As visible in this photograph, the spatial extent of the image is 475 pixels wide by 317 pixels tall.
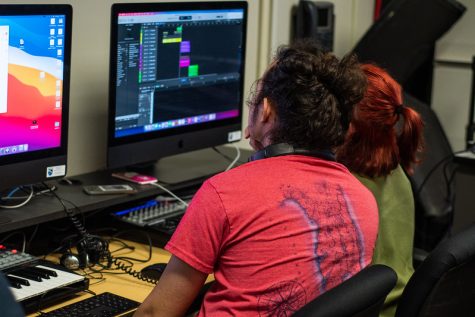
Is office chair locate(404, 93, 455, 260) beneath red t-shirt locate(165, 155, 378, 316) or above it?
beneath

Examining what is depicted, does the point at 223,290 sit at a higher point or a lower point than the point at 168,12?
lower

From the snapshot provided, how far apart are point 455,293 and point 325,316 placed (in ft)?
1.53

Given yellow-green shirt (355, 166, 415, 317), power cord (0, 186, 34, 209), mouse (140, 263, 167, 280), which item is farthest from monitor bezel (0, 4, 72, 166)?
yellow-green shirt (355, 166, 415, 317)

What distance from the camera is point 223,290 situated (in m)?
1.68

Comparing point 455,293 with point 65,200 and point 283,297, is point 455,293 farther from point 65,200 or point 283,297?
point 65,200

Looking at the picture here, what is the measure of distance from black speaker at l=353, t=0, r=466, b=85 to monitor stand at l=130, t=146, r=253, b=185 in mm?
834

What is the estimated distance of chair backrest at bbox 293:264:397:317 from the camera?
1.41 m

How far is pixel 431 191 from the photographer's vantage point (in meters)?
3.38

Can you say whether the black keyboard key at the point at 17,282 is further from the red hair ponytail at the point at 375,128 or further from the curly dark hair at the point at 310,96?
the red hair ponytail at the point at 375,128

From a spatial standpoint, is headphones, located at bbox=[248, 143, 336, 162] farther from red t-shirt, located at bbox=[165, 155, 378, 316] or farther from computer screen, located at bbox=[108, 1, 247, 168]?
computer screen, located at bbox=[108, 1, 247, 168]

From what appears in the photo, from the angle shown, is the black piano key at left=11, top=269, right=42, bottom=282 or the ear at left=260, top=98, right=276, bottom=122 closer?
the ear at left=260, top=98, right=276, bottom=122

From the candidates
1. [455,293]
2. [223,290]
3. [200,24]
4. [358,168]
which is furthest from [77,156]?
[455,293]

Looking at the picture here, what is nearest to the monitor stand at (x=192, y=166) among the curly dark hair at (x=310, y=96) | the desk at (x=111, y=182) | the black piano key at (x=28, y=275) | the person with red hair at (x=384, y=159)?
the desk at (x=111, y=182)

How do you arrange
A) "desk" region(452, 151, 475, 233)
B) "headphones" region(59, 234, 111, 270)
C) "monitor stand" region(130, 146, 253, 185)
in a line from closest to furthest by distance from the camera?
"headphones" region(59, 234, 111, 270), "monitor stand" region(130, 146, 253, 185), "desk" region(452, 151, 475, 233)
